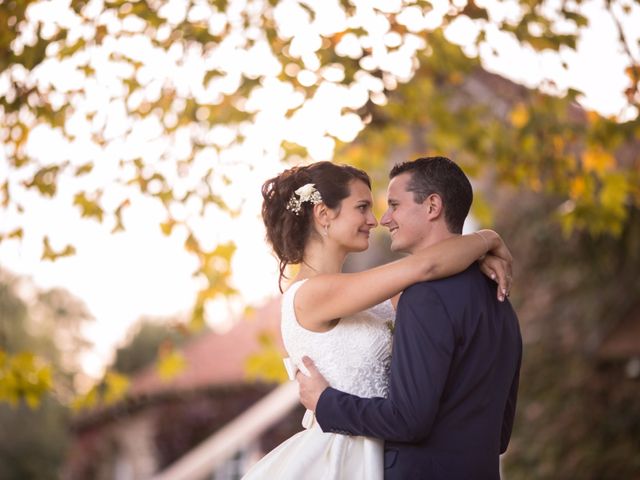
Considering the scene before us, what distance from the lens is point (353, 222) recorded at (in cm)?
385

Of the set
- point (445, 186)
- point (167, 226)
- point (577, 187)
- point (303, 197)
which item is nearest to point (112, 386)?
point (167, 226)

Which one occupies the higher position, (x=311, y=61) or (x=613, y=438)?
(x=311, y=61)

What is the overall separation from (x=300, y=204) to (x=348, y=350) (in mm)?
628

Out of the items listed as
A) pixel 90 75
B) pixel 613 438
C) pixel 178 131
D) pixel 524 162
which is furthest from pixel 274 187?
pixel 613 438

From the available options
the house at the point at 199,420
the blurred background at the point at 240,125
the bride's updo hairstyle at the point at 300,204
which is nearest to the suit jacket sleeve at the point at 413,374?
the bride's updo hairstyle at the point at 300,204

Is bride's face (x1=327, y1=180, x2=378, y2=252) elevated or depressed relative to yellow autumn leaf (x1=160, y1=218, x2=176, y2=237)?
depressed

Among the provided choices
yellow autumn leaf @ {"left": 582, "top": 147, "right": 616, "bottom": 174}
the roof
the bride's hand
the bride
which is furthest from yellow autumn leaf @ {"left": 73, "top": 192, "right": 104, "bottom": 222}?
the roof

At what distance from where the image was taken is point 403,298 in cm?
339

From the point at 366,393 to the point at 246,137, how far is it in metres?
3.56

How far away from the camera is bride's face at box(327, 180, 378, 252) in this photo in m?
3.86

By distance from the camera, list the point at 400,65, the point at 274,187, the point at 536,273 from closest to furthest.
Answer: the point at 274,187 → the point at 400,65 → the point at 536,273

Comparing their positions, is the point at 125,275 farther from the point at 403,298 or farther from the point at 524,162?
the point at 403,298

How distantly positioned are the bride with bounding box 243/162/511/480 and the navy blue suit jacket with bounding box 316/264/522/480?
3.2 inches

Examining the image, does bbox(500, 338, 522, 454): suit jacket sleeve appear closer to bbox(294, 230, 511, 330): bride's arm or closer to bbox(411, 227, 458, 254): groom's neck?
bbox(294, 230, 511, 330): bride's arm
